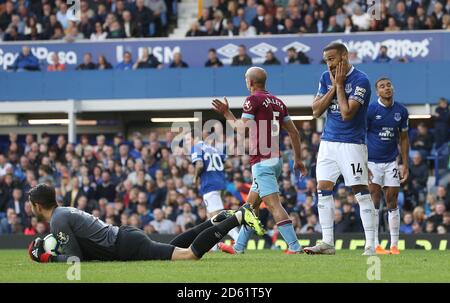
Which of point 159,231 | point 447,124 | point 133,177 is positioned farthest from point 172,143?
point 447,124

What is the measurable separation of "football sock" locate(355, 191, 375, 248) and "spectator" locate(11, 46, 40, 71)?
1756cm

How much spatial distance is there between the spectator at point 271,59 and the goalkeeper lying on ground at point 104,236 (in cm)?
1510

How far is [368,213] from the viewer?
1345 centimetres

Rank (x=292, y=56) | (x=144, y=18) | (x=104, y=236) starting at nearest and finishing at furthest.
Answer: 1. (x=104, y=236)
2. (x=292, y=56)
3. (x=144, y=18)

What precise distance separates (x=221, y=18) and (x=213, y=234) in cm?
1781

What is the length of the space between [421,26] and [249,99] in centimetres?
1468

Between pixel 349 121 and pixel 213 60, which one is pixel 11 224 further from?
pixel 349 121

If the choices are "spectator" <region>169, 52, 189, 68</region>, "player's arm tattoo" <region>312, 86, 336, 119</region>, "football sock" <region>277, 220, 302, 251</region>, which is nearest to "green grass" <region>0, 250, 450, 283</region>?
"football sock" <region>277, 220, 302, 251</region>

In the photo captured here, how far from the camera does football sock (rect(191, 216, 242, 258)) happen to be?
38.0 ft

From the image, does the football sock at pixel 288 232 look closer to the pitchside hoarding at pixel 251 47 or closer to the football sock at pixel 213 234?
the football sock at pixel 213 234

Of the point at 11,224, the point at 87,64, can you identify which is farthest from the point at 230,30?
the point at 11,224

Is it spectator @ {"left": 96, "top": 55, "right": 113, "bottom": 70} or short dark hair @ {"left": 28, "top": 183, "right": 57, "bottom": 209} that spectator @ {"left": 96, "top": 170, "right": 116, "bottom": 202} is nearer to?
spectator @ {"left": 96, "top": 55, "right": 113, "bottom": 70}

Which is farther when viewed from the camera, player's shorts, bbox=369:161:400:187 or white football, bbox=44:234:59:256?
player's shorts, bbox=369:161:400:187

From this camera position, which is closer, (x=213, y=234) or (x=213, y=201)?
(x=213, y=234)
